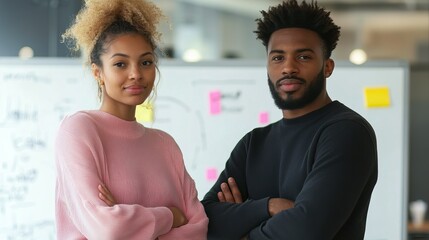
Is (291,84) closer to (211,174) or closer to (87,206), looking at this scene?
(87,206)

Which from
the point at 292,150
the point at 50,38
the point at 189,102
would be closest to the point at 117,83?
the point at 292,150

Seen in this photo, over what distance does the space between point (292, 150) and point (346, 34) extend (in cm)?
812

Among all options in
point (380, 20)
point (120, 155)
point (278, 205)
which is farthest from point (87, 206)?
point (380, 20)

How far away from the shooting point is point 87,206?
1.87 meters

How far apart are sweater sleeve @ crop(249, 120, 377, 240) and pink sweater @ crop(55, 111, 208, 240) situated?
0.25m

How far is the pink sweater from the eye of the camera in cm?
188

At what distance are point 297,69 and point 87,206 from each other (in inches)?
27.5

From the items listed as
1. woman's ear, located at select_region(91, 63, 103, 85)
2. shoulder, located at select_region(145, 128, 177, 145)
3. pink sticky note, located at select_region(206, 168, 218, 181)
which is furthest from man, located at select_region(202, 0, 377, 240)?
pink sticky note, located at select_region(206, 168, 218, 181)

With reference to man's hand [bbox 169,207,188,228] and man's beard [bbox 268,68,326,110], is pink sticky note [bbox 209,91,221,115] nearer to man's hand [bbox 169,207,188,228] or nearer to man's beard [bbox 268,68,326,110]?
man's beard [bbox 268,68,326,110]

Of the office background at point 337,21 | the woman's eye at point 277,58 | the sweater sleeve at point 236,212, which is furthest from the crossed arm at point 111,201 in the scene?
the office background at point 337,21

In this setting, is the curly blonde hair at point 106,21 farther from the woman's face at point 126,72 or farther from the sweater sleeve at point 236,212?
the sweater sleeve at point 236,212

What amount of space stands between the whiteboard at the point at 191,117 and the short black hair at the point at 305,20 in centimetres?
132

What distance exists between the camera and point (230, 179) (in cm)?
228

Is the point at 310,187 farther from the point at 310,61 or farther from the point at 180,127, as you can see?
the point at 180,127
